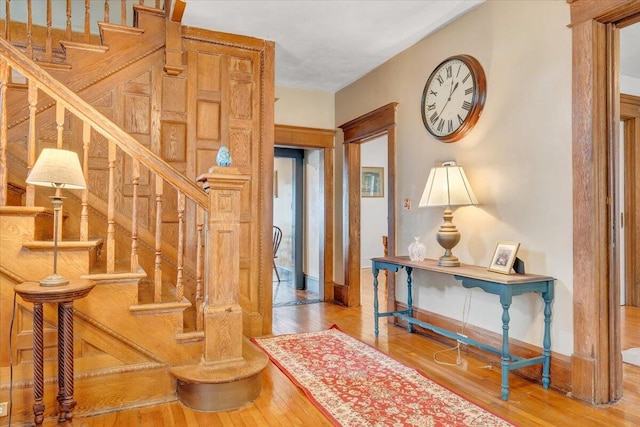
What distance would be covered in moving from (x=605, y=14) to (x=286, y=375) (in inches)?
119

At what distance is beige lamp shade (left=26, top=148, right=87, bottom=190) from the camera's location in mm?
1914

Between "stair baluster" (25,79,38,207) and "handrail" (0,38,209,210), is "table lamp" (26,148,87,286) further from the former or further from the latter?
"handrail" (0,38,209,210)

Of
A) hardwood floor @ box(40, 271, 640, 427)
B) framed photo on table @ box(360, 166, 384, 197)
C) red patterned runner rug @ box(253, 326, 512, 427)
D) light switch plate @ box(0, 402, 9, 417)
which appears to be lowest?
hardwood floor @ box(40, 271, 640, 427)

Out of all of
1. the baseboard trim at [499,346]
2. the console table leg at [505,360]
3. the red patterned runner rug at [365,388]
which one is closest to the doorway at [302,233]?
the baseboard trim at [499,346]

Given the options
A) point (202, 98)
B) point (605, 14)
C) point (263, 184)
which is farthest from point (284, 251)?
→ point (605, 14)

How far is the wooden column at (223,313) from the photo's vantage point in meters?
2.34

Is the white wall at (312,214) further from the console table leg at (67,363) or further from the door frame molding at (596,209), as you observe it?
the console table leg at (67,363)

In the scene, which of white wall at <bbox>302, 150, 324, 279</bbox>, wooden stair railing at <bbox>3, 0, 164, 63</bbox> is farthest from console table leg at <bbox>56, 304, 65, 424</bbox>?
white wall at <bbox>302, 150, 324, 279</bbox>

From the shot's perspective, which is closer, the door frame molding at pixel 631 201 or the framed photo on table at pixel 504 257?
the framed photo on table at pixel 504 257

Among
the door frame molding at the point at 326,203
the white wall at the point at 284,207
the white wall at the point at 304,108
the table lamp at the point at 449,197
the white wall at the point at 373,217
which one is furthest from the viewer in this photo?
the white wall at the point at 373,217

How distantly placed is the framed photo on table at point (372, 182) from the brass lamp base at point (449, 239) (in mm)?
5579

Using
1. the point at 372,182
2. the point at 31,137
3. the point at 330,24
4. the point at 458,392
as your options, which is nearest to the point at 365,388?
the point at 458,392

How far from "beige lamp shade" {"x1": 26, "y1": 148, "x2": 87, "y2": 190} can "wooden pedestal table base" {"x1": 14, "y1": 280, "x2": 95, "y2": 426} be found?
0.50 m

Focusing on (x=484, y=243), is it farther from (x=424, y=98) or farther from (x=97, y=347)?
(x=97, y=347)
